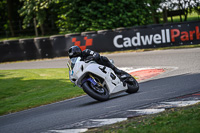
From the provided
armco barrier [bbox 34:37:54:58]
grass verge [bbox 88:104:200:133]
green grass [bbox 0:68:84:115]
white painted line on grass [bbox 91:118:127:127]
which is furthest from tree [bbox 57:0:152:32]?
grass verge [bbox 88:104:200:133]

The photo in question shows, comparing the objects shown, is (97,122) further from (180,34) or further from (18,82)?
(180,34)

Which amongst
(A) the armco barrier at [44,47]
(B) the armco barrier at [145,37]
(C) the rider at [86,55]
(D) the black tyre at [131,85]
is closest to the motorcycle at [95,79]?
(C) the rider at [86,55]

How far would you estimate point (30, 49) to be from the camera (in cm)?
2489

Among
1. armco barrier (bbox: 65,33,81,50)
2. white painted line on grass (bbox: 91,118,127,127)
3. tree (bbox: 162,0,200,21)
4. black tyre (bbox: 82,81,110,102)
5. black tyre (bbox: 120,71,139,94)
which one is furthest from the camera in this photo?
tree (bbox: 162,0,200,21)

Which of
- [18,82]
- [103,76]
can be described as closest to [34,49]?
[18,82]

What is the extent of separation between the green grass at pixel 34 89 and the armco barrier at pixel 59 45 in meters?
5.00

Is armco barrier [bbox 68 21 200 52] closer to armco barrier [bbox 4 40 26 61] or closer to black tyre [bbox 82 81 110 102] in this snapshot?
armco barrier [bbox 4 40 26 61]

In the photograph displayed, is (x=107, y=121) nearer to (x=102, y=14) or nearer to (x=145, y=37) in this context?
(x=145, y=37)

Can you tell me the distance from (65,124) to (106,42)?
16763 millimetres

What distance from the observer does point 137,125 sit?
5.55 meters

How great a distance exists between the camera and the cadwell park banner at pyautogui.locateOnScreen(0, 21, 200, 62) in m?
21.1

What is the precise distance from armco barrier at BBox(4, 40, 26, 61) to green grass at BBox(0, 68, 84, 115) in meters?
5.89

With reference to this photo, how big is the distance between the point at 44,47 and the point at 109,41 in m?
4.89

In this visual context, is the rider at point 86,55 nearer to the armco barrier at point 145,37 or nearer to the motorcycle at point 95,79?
the motorcycle at point 95,79
